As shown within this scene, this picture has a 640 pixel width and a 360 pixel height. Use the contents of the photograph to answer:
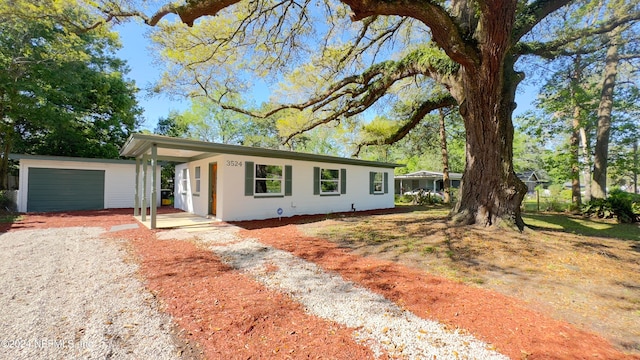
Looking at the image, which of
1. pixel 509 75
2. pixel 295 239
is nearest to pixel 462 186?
pixel 509 75

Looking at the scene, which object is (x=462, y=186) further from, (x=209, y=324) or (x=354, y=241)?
(x=209, y=324)

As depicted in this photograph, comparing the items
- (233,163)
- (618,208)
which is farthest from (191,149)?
(618,208)

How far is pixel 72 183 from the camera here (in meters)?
11.6

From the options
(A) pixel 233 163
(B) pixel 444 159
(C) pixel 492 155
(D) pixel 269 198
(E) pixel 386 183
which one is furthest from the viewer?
(B) pixel 444 159

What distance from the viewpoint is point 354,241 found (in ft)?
19.7

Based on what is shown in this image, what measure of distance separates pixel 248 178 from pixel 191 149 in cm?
210

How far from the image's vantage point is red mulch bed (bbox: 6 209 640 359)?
217 cm

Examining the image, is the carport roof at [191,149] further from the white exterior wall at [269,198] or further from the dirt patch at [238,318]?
the dirt patch at [238,318]

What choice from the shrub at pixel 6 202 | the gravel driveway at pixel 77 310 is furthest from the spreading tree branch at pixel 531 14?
the shrub at pixel 6 202

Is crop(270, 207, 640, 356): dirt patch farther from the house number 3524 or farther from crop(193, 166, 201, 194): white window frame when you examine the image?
crop(193, 166, 201, 194): white window frame

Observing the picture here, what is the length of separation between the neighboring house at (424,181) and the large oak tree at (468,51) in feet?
55.2

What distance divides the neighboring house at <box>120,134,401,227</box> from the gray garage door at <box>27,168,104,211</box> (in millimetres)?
3253

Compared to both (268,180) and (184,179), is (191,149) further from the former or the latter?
(184,179)

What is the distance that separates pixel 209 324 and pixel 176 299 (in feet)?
2.61
